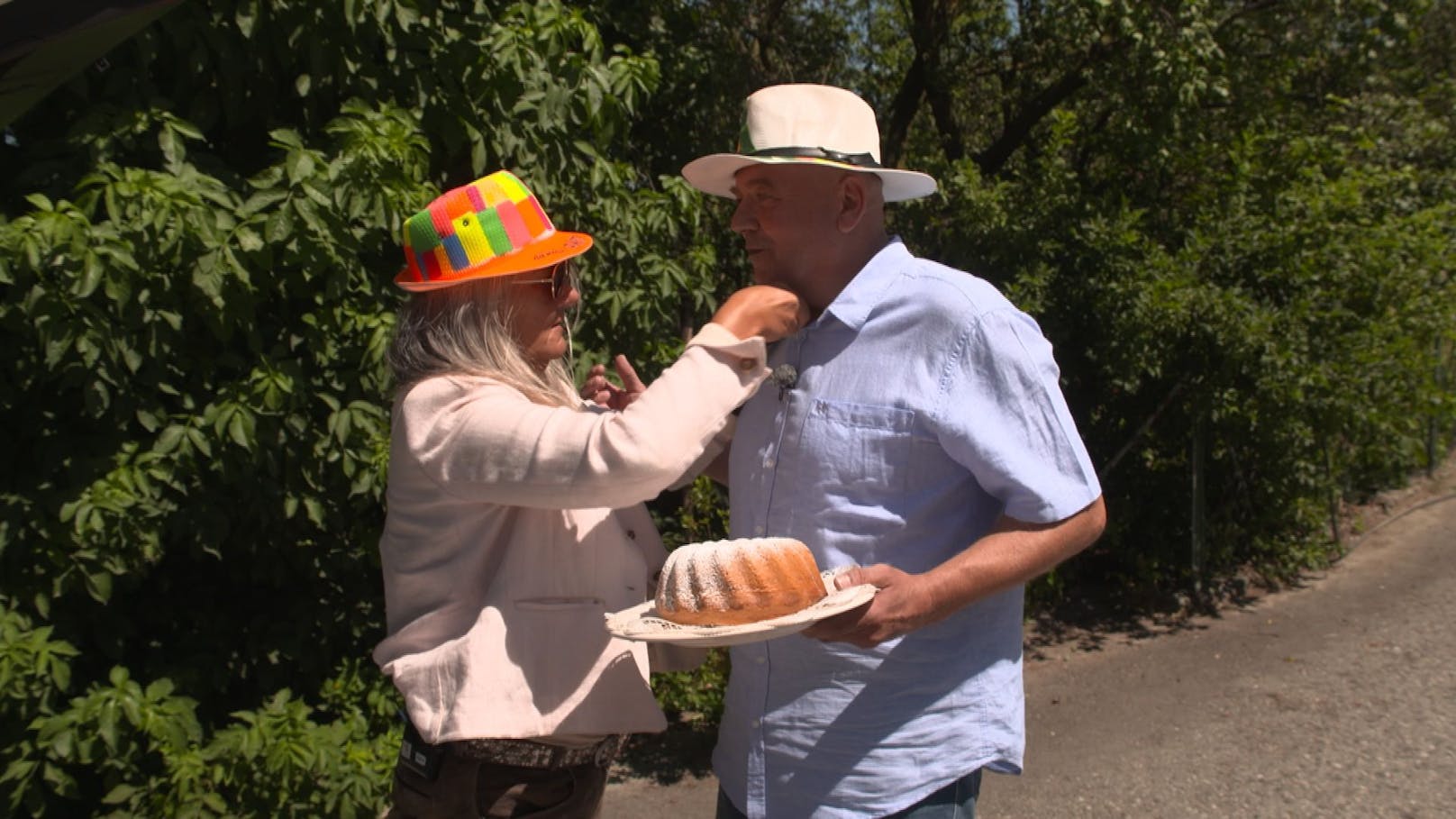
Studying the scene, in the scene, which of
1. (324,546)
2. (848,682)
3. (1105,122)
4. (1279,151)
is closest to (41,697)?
(324,546)

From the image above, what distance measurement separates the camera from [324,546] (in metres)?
4.42

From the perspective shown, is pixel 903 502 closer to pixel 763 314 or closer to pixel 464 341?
pixel 763 314

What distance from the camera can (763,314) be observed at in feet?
6.96

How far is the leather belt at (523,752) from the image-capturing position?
218 cm

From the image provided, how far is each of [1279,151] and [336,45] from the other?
5006 mm

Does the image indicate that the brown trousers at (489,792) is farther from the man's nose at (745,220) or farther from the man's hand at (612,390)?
the man's nose at (745,220)

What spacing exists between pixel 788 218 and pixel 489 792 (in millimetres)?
1152

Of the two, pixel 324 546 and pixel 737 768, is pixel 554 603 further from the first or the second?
pixel 324 546

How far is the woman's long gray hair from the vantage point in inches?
86.4

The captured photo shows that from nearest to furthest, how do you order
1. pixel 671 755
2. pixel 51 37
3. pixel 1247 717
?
pixel 51 37 < pixel 671 755 < pixel 1247 717

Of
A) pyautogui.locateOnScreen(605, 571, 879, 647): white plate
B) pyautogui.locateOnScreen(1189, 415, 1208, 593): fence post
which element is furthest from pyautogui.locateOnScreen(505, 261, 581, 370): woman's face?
pyautogui.locateOnScreen(1189, 415, 1208, 593): fence post

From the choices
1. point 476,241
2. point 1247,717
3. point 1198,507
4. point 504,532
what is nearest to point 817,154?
point 476,241

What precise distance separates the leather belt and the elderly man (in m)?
0.27

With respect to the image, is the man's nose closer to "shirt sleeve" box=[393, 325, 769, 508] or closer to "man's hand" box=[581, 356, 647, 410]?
"shirt sleeve" box=[393, 325, 769, 508]
